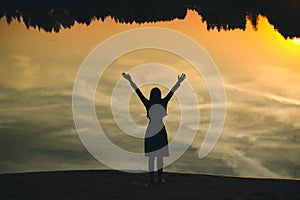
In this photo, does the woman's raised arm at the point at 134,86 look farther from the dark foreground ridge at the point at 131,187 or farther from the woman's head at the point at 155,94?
the dark foreground ridge at the point at 131,187

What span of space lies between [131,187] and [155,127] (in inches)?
61.0

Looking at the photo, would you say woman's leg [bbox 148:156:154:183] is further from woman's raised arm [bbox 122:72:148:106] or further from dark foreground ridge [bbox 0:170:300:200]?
woman's raised arm [bbox 122:72:148:106]

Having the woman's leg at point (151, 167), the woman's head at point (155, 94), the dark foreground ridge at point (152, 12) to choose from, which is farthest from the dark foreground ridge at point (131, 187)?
the dark foreground ridge at point (152, 12)

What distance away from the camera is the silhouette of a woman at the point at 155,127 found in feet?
56.1

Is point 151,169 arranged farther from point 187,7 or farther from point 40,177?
point 187,7

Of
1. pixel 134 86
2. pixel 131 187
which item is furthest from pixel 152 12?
pixel 131 187

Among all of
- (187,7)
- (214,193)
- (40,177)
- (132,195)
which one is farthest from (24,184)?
(187,7)

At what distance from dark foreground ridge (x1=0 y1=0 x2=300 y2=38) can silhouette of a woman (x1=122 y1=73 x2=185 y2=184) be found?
3136 cm

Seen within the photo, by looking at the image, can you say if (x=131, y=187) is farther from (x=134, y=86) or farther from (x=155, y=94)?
(x=134, y=86)

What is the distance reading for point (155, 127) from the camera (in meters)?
17.3

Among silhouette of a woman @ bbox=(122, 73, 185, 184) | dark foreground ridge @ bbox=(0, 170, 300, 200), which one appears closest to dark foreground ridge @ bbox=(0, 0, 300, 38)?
dark foreground ridge @ bbox=(0, 170, 300, 200)

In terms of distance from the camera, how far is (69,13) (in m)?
70.4

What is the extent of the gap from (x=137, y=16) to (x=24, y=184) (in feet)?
161

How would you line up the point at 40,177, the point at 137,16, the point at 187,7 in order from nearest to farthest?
the point at 40,177 < the point at 137,16 < the point at 187,7
